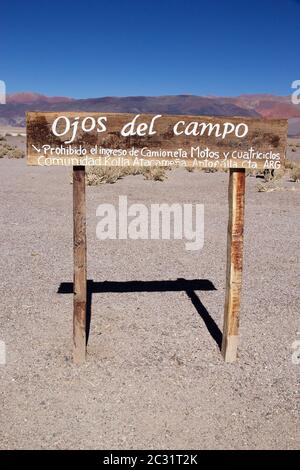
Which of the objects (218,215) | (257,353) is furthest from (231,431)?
(218,215)

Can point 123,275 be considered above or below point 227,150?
below

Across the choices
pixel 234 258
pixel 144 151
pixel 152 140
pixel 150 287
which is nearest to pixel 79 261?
pixel 144 151

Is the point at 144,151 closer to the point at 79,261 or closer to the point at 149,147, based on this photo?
the point at 149,147

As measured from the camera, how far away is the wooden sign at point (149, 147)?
3.94 meters

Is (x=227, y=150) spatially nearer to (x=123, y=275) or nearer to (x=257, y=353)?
(x=257, y=353)

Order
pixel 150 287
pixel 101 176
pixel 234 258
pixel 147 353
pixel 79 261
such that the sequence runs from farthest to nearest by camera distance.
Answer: pixel 101 176 < pixel 150 287 < pixel 147 353 < pixel 234 258 < pixel 79 261

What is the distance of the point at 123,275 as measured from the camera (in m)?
7.00

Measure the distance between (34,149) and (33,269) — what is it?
11.5 feet
